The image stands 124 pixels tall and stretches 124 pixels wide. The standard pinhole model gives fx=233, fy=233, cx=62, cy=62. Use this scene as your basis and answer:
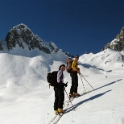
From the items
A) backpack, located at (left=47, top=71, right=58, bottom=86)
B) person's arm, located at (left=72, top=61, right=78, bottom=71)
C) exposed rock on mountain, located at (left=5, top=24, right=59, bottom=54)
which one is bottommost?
backpack, located at (left=47, top=71, right=58, bottom=86)

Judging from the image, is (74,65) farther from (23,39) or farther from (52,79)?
(23,39)

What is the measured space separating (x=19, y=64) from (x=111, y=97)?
83210mm

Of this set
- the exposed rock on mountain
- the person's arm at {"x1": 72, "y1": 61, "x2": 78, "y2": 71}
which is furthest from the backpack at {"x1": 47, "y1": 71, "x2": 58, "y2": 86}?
the exposed rock on mountain

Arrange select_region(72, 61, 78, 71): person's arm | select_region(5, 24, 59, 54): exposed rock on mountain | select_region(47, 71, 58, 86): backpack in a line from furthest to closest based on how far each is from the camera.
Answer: select_region(5, 24, 59, 54): exposed rock on mountain, select_region(72, 61, 78, 71): person's arm, select_region(47, 71, 58, 86): backpack

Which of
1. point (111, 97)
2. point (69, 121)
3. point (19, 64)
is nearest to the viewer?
point (69, 121)

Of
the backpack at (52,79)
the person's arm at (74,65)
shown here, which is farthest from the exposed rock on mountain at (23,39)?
the backpack at (52,79)

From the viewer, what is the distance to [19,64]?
93.9m

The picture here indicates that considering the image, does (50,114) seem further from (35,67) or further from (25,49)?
(25,49)

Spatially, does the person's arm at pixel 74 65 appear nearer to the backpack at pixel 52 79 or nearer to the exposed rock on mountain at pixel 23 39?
the backpack at pixel 52 79

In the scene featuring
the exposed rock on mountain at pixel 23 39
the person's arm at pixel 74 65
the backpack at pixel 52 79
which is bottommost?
the backpack at pixel 52 79

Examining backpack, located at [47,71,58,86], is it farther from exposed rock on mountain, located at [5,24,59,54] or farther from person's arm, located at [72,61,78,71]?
exposed rock on mountain, located at [5,24,59,54]

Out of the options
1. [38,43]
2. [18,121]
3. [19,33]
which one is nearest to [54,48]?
[38,43]

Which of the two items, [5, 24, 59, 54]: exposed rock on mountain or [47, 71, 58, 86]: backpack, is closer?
[47, 71, 58, 86]: backpack

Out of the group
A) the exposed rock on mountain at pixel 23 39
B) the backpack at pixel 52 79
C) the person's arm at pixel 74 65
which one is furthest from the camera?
the exposed rock on mountain at pixel 23 39
